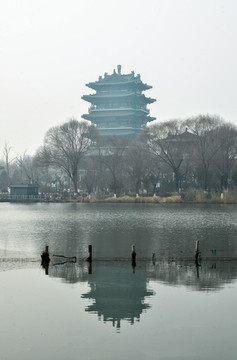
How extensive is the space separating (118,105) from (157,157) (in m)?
48.6

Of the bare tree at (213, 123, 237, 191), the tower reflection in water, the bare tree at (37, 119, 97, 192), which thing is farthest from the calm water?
the bare tree at (37, 119, 97, 192)

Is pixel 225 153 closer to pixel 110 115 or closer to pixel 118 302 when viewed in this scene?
pixel 118 302

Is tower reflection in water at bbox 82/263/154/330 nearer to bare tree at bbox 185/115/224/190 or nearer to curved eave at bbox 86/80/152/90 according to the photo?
bare tree at bbox 185/115/224/190

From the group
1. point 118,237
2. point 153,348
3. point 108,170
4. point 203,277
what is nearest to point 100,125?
point 108,170

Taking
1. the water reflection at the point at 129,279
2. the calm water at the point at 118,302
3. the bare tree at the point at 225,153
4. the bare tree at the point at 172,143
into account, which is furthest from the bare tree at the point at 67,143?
the water reflection at the point at 129,279

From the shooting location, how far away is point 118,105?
120 metres

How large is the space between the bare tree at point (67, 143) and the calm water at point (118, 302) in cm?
4946

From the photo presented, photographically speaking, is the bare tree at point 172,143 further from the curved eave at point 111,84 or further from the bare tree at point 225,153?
the curved eave at point 111,84

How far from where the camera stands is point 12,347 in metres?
12.7

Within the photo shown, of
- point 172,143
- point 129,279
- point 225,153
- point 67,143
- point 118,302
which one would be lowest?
point 118,302

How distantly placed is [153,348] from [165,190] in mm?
60701

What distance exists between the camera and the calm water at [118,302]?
12.7 meters

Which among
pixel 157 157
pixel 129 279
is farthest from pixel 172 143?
pixel 129 279

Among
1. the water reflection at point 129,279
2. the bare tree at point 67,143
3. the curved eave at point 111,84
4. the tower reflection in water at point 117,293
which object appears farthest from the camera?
the curved eave at point 111,84
